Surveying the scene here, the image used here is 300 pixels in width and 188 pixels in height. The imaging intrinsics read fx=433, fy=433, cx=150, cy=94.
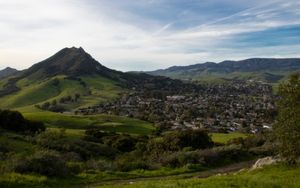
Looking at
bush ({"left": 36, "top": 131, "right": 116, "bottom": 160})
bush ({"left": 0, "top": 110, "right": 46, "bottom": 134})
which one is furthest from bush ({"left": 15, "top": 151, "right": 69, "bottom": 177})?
bush ({"left": 0, "top": 110, "right": 46, "bottom": 134})

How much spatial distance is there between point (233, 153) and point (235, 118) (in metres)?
124

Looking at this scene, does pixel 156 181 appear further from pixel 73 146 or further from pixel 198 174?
pixel 73 146

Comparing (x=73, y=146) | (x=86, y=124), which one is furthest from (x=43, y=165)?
(x=86, y=124)

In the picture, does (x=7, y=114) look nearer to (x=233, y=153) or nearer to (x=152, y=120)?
(x=233, y=153)

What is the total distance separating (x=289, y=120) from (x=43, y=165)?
18105 mm

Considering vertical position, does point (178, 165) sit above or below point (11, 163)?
below

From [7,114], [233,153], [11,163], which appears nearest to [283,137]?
[233,153]

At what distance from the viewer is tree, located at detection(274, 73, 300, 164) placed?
32.0 m

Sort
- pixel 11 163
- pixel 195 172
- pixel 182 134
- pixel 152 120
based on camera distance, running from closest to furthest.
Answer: pixel 11 163
pixel 195 172
pixel 182 134
pixel 152 120

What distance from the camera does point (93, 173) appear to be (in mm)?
30344

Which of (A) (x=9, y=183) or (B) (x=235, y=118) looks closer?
(A) (x=9, y=183)

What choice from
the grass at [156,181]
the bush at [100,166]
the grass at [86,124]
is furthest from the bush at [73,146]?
the grass at [86,124]

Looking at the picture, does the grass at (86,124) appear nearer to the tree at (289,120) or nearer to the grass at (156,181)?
the tree at (289,120)

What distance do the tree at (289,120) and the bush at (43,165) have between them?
16.5 metres
